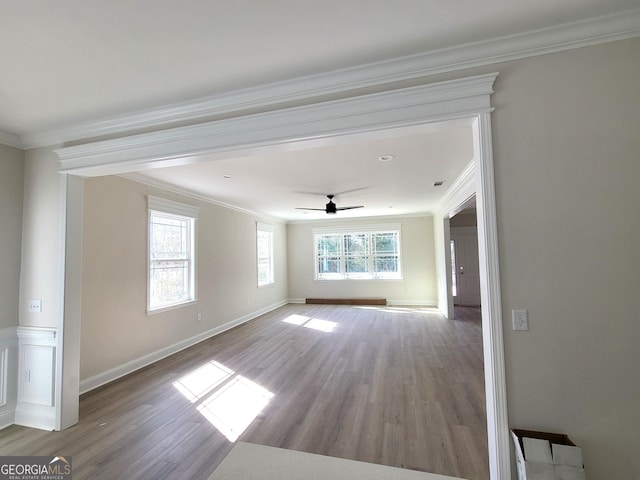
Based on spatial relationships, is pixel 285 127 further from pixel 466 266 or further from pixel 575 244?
pixel 466 266

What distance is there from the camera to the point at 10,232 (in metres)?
2.62

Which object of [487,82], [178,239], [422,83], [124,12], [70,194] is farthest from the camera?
[178,239]

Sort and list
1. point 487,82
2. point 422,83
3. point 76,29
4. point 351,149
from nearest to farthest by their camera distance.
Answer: point 76,29, point 487,82, point 422,83, point 351,149

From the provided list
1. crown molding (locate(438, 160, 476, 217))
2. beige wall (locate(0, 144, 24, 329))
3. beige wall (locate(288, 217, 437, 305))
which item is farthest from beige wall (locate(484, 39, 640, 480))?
beige wall (locate(288, 217, 437, 305))

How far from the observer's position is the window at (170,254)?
13.8 feet

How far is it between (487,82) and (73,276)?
3.66m

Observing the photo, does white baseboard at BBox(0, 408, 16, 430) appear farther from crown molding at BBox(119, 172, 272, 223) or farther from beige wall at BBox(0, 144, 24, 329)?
crown molding at BBox(119, 172, 272, 223)

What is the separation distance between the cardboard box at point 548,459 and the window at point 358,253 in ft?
22.4

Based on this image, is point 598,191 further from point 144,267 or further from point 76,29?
point 144,267

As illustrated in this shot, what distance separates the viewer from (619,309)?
4.83 feet

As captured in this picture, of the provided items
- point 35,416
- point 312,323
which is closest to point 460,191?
point 312,323

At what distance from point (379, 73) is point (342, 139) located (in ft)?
1.52

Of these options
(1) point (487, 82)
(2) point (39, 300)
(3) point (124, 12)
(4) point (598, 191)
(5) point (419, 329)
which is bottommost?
(5) point (419, 329)

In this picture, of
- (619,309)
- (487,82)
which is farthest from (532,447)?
(487,82)
